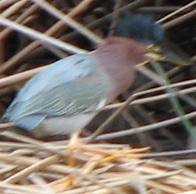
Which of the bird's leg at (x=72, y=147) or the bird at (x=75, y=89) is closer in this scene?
the bird's leg at (x=72, y=147)

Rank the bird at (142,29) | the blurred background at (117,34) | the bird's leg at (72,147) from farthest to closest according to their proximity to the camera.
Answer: the blurred background at (117,34) < the bird at (142,29) < the bird's leg at (72,147)

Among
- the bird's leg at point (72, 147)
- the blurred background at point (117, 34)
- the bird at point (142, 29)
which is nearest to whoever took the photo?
the bird's leg at point (72, 147)

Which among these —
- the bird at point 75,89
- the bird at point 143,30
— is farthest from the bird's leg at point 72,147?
the bird at point 143,30

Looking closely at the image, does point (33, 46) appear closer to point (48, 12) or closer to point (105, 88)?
point (48, 12)

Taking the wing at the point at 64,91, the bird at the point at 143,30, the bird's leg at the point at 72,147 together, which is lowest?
the bird's leg at the point at 72,147

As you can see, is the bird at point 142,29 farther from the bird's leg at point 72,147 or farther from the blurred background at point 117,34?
the bird's leg at point 72,147

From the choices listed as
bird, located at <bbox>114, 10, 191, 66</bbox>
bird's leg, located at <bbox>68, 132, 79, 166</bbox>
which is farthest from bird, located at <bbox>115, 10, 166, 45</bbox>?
bird's leg, located at <bbox>68, 132, 79, 166</bbox>

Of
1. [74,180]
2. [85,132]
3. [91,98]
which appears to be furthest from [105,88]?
[74,180]

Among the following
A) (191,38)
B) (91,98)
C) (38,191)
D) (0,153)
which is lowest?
(38,191)
